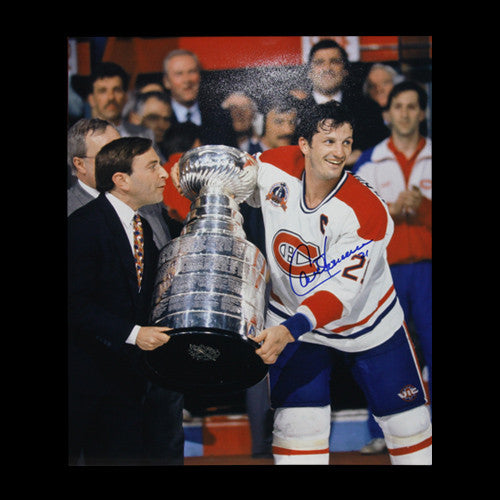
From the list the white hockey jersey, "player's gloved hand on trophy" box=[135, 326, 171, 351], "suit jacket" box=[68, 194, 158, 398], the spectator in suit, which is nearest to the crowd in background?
the spectator in suit

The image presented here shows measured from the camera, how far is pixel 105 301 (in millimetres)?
2973

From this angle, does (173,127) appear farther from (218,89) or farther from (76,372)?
(76,372)

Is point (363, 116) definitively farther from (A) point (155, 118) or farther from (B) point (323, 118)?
(A) point (155, 118)

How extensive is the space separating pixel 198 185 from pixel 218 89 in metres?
0.49

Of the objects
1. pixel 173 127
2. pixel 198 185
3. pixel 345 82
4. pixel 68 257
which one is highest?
pixel 345 82

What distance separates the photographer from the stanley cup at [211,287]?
264 cm

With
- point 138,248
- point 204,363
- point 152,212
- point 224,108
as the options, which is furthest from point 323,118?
point 204,363

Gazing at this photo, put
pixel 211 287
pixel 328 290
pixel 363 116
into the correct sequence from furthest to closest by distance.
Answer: pixel 363 116 → pixel 328 290 → pixel 211 287

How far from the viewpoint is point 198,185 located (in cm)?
292

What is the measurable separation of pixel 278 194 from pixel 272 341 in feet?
2.17

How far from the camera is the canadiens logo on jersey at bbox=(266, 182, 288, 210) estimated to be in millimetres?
3014

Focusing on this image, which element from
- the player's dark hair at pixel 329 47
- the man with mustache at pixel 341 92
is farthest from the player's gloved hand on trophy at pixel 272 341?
the player's dark hair at pixel 329 47

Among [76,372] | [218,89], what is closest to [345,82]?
[218,89]

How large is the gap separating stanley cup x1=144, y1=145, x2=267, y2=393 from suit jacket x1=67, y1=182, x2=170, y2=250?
179 mm
